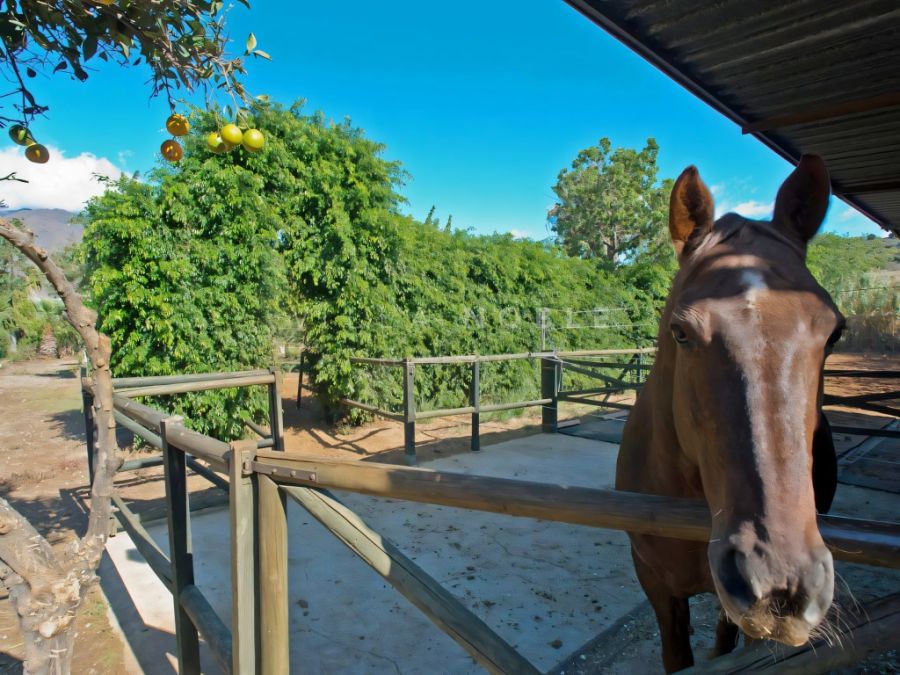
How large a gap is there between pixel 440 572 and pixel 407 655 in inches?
33.6

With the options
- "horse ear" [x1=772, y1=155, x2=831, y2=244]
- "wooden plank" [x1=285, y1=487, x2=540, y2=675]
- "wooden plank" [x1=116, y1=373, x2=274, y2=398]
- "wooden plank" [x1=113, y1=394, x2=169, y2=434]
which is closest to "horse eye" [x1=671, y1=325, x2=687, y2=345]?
"horse ear" [x1=772, y1=155, x2=831, y2=244]

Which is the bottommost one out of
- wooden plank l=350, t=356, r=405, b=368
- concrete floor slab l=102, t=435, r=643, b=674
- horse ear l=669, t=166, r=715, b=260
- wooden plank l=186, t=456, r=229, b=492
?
concrete floor slab l=102, t=435, r=643, b=674

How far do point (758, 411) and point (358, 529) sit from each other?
38.6 inches

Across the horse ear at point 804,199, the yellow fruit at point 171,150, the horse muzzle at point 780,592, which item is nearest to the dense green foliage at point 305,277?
the yellow fruit at point 171,150

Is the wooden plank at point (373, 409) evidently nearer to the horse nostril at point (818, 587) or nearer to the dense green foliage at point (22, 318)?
the horse nostril at point (818, 587)

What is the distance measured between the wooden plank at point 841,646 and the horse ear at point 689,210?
2.94 ft

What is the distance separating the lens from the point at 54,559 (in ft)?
3.94

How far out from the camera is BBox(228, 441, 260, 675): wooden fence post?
140 cm

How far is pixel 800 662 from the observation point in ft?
2.88

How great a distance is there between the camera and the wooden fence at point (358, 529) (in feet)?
2.79

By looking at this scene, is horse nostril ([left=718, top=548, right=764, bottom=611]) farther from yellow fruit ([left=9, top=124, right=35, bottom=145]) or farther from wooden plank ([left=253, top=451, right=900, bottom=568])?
yellow fruit ([left=9, top=124, right=35, bottom=145])

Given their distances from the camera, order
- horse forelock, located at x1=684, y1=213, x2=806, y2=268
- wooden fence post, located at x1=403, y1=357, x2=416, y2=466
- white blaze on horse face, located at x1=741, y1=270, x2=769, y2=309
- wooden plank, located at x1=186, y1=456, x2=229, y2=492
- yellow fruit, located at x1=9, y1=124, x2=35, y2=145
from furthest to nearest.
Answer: wooden fence post, located at x1=403, y1=357, x2=416, y2=466 → wooden plank, located at x1=186, y1=456, x2=229, y2=492 → yellow fruit, located at x1=9, y1=124, x2=35, y2=145 → horse forelock, located at x1=684, y1=213, x2=806, y2=268 → white blaze on horse face, located at x1=741, y1=270, x2=769, y2=309

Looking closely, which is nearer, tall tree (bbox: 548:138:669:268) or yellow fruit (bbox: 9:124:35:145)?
yellow fruit (bbox: 9:124:35:145)

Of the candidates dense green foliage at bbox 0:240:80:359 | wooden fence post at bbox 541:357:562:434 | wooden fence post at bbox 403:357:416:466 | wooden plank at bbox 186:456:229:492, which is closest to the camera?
wooden plank at bbox 186:456:229:492
